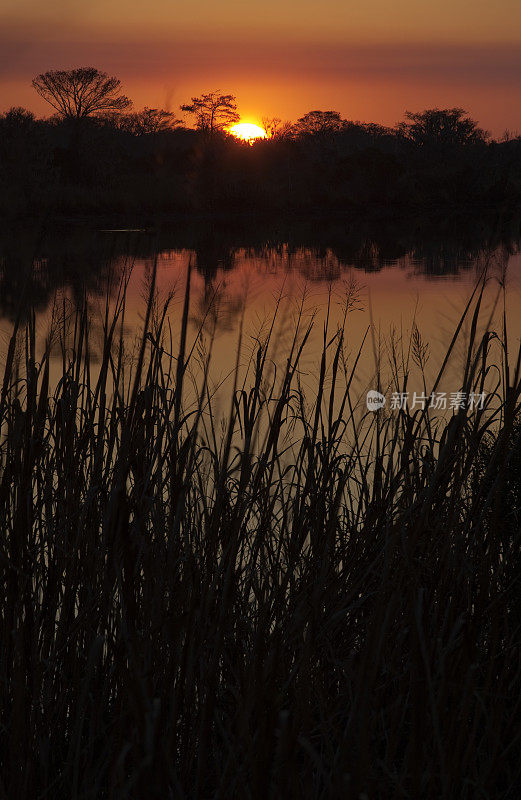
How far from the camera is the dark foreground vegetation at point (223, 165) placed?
113cm

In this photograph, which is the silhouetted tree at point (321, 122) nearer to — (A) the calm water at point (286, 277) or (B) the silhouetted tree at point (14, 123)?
(A) the calm water at point (286, 277)

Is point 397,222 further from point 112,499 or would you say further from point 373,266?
point 112,499

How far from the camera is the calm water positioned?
1521 millimetres

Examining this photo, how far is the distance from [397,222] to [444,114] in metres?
37.4

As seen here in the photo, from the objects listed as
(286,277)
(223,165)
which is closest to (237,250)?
(223,165)

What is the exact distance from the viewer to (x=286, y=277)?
6.56ft

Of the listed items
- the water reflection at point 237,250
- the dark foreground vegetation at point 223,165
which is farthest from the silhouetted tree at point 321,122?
the water reflection at point 237,250

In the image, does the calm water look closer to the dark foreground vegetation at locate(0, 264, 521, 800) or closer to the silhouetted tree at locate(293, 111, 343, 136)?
the dark foreground vegetation at locate(0, 264, 521, 800)

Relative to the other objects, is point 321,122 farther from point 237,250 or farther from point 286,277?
point 286,277

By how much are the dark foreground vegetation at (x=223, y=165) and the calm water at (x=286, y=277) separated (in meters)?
0.10

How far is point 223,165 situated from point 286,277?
936 centimetres

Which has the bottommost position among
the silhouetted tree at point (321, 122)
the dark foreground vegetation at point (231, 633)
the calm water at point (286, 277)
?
the dark foreground vegetation at point (231, 633)

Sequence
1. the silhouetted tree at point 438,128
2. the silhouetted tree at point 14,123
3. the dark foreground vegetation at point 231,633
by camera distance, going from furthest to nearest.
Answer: the silhouetted tree at point 438,128 → the silhouetted tree at point 14,123 → the dark foreground vegetation at point 231,633

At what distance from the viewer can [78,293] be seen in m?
1.60
